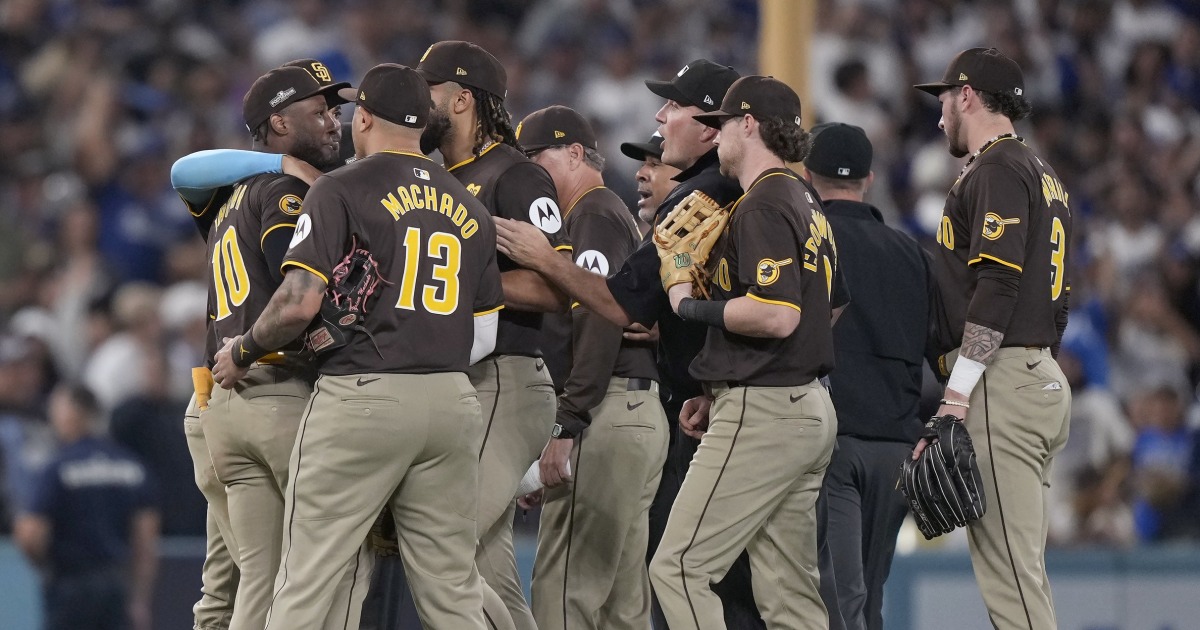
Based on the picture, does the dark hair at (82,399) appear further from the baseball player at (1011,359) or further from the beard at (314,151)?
the baseball player at (1011,359)

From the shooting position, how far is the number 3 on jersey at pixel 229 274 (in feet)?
17.9

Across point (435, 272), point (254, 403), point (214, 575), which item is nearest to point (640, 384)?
point (435, 272)

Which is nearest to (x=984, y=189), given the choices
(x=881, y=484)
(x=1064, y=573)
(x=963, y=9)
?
(x=881, y=484)

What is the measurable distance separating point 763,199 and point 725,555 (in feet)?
3.97

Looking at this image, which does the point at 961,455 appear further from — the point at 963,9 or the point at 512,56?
the point at 963,9

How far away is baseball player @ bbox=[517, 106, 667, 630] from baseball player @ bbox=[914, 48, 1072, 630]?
1.25 metres

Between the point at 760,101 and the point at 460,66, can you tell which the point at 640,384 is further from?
the point at 460,66

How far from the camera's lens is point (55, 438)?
9.88m

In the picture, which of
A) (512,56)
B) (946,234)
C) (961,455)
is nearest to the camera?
(961,455)

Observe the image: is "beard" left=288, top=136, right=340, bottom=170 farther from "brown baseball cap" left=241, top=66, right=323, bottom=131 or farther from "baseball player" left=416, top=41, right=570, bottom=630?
"baseball player" left=416, top=41, right=570, bottom=630

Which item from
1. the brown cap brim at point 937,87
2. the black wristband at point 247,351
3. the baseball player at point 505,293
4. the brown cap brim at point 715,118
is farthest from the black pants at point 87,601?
the brown cap brim at point 937,87

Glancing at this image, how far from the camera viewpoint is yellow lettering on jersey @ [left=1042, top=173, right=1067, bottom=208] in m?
5.54

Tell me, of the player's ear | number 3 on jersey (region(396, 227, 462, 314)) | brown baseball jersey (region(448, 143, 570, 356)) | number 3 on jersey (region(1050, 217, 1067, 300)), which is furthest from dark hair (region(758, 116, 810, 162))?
the player's ear

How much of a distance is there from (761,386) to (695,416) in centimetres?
55
